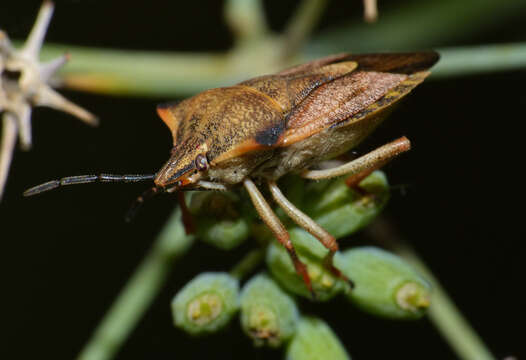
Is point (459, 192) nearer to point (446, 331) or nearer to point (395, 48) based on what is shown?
point (395, 48)

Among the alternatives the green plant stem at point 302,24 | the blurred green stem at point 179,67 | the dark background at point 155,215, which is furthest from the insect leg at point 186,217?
the dark background at point 155,215

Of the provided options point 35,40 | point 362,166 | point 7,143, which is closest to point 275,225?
point 362,166

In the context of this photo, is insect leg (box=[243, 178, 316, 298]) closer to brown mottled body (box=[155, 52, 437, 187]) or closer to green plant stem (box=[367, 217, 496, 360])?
brown mottled body (box=[155, 52, 437, 187])

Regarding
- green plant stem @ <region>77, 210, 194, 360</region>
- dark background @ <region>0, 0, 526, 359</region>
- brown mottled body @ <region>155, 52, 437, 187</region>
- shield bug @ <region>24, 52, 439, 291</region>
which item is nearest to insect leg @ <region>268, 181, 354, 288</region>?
shield bug @ <region>24, 52, 439, 291</region>

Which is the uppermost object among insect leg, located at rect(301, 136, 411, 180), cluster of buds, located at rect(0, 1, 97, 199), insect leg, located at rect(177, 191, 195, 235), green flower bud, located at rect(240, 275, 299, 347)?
cluster of buds, located at rect(0, 1, 97, 199)

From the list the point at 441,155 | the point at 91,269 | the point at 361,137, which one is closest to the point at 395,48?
the point at 441,155

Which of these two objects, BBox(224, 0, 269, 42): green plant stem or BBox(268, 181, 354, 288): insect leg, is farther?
BBox(224, 0, 269, 42): green plant stem
